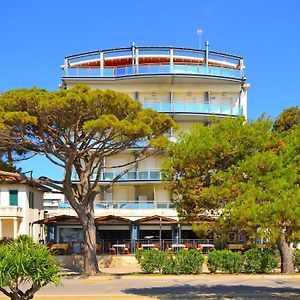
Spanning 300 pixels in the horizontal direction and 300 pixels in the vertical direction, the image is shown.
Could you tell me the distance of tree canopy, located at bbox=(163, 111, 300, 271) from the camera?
1515 cm

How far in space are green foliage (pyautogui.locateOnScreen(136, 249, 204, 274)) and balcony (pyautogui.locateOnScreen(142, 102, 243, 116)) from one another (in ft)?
60.6

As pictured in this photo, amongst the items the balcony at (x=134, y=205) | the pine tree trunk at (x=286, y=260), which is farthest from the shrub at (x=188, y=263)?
the balcony at (x=134, y=205)

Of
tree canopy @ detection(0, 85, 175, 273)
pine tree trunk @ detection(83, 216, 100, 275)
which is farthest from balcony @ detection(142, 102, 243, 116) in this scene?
pine tree trunk @ detection(83, 216, 100, 275)

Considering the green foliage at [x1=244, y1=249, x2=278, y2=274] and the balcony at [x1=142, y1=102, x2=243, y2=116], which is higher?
the balcony at [x1=142, y1=102, x2=243, y2=116]

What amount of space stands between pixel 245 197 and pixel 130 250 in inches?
1016

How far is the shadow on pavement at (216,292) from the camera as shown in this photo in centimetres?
2016

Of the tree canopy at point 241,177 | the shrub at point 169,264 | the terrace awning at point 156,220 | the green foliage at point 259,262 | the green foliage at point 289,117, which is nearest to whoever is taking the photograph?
the tree canopy at point 241,177

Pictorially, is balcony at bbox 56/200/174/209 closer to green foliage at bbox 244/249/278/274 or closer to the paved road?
green foliage at bbox 244/249/278/274

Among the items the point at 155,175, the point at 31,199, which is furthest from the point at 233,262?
the point at 31,199

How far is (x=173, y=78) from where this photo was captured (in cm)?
4697

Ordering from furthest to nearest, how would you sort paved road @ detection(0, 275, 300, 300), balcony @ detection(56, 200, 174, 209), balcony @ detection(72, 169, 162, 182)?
1. balcony @ detection(72, 169, 162, 182)
2. balcony @ detection(56, 200, 174, 209)
3. paved road @ detection(0, 275, 300, 300)

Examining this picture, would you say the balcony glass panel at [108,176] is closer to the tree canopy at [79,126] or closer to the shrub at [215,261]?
the tree canopy at [79,126]

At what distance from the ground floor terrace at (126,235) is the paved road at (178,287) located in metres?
8.17

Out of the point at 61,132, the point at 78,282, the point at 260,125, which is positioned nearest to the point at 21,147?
the point at 61,132
